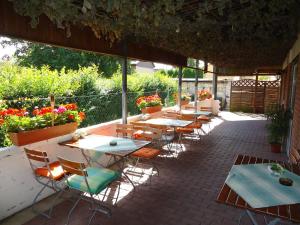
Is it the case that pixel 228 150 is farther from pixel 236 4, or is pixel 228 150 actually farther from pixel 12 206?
pixel 12 206

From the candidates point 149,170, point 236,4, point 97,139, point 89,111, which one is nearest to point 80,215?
point 97,139

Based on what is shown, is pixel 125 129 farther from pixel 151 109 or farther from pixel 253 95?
pixel 253 95

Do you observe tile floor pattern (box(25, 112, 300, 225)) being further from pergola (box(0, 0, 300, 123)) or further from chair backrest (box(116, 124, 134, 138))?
pergola (box(0, 0, 300, 123))

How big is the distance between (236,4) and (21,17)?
104 inches

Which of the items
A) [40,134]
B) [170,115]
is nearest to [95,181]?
[40,134]

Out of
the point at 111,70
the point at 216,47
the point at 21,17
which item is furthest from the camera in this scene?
the point at 111,70

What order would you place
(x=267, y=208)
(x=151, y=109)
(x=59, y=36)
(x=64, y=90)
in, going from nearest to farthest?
1. (x=267, y=208)
2. (x=59, y=36)
3. (x=64, y=90)
4. (x=151, y=109)

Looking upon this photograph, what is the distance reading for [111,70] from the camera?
51.8 ft

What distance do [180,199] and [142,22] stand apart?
2581 millimetres

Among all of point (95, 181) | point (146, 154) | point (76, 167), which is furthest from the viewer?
point (146, 154)

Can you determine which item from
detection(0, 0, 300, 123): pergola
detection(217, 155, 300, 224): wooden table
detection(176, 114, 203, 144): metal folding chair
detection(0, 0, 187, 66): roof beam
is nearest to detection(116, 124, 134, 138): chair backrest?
detection(0, 0, 300, 123): pergola

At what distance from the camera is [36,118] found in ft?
11.6

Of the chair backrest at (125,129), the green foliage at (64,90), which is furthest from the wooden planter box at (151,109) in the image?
the chair backrest at (125,129)

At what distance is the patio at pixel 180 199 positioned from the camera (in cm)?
298
